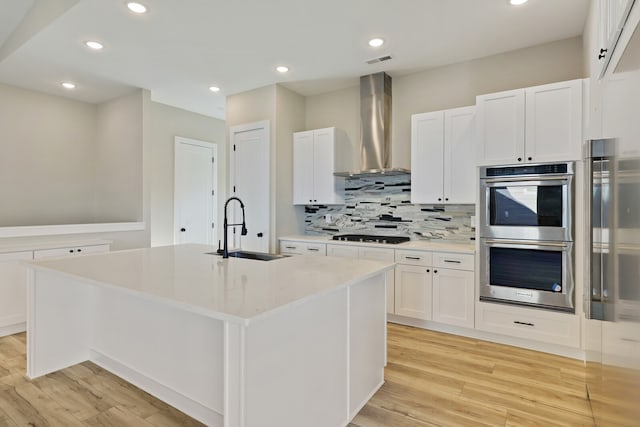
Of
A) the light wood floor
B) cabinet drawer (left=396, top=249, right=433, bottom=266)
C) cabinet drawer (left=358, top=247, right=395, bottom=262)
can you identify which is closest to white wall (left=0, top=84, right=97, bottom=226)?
the light wood floor

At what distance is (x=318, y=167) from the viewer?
4.37m

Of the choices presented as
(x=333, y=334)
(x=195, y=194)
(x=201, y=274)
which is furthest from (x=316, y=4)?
(x=195, y=194)

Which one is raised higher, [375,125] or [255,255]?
[375,125]

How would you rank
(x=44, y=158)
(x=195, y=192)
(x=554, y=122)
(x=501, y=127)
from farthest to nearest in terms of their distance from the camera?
(x=195, y=192) → (x=44, y=158) → (x=501, y=127) → (x=554, y=122)

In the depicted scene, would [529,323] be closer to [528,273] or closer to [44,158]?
[528,273]

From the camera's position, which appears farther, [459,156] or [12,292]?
[459,156]

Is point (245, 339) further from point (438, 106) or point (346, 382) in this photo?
point (438, 106)

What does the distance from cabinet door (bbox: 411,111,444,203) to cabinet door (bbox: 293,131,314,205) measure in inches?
53.3

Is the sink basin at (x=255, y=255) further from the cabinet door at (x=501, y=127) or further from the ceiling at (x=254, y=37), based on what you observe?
the cabinet door at (x=501, y=127)

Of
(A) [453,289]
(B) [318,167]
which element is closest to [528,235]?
(A) [453,289]

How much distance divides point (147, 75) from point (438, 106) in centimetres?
349

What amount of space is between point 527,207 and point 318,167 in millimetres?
2385

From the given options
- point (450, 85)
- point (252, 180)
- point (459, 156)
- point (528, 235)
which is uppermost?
point (450, 85)

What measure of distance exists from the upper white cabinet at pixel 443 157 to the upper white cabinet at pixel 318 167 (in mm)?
1018
